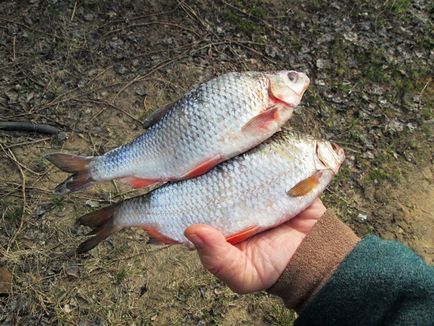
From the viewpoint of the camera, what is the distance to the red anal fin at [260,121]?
7.59 ft

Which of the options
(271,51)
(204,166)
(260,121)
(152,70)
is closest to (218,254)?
(204,166)

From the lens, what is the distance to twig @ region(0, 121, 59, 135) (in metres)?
4.20

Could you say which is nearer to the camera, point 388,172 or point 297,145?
point 297,145

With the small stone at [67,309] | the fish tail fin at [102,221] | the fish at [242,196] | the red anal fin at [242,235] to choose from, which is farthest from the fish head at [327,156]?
the small stone at [67,309]

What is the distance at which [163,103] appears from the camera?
460cm

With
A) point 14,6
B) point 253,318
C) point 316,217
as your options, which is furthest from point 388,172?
point 14,6

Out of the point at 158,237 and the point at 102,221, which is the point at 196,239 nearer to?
the point at 158,237

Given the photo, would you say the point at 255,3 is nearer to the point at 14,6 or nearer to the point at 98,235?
the point at 14,6

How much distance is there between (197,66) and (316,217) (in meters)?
2.73

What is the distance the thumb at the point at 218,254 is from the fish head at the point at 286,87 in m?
0.73

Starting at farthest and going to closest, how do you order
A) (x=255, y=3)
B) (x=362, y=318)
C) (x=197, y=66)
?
(x=255, y=3)
(x=197, y=66)
(x=362, y=318)

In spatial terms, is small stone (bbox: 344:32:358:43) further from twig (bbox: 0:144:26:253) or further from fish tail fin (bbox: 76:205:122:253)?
fish tail fin (bbox: 76:205:122:253)

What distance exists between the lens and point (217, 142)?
232 cm

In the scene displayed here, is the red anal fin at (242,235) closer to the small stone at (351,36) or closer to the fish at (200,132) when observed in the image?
the fish at (200,132)
